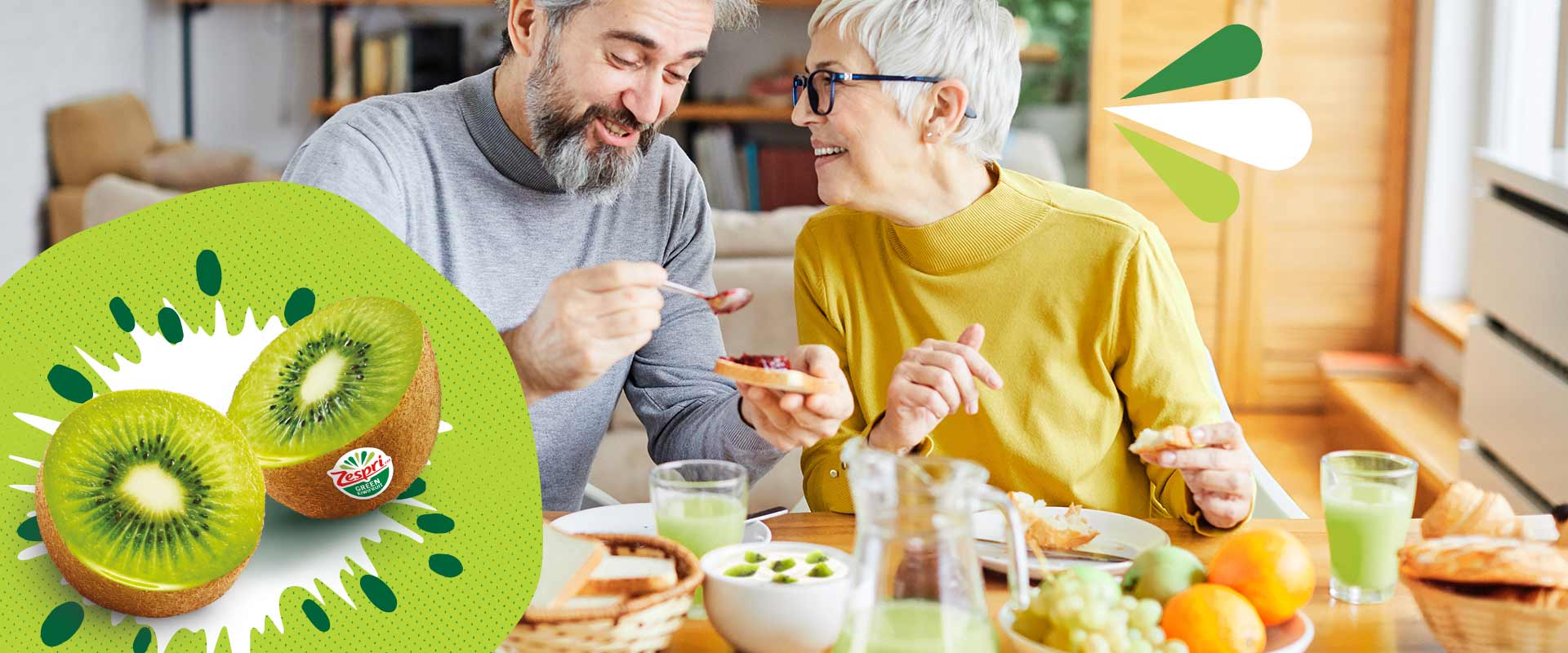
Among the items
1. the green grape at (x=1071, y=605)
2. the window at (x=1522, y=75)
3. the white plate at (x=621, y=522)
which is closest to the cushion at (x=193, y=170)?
the white plate at (x=621, y=522)

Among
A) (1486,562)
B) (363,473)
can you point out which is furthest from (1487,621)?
(363,473)

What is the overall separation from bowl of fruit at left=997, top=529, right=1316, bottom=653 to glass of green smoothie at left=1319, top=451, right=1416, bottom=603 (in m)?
0.10

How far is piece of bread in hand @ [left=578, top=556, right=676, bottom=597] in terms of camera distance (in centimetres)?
110

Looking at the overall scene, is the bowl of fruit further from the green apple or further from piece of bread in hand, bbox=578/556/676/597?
piece of bread in hand, bbox=578/556/676/597

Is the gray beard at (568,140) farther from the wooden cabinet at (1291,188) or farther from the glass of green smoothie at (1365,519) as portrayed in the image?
the wooden cabinet at (1291,188)

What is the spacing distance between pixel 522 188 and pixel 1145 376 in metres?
0.82

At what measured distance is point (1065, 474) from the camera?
69.1 inches

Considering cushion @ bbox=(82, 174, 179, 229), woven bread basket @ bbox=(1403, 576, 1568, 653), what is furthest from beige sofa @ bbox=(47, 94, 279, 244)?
woven bread basket @ bbox=(1403, 576, 1568, 653)

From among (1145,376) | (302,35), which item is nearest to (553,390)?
(1145,376)

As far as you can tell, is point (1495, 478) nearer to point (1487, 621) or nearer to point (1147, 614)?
point (1487, 621)

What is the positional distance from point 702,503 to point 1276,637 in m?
0.49

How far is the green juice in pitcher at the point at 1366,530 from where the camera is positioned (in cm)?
125

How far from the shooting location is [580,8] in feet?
5.72

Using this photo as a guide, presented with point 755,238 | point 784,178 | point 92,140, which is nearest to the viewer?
point 755,238
